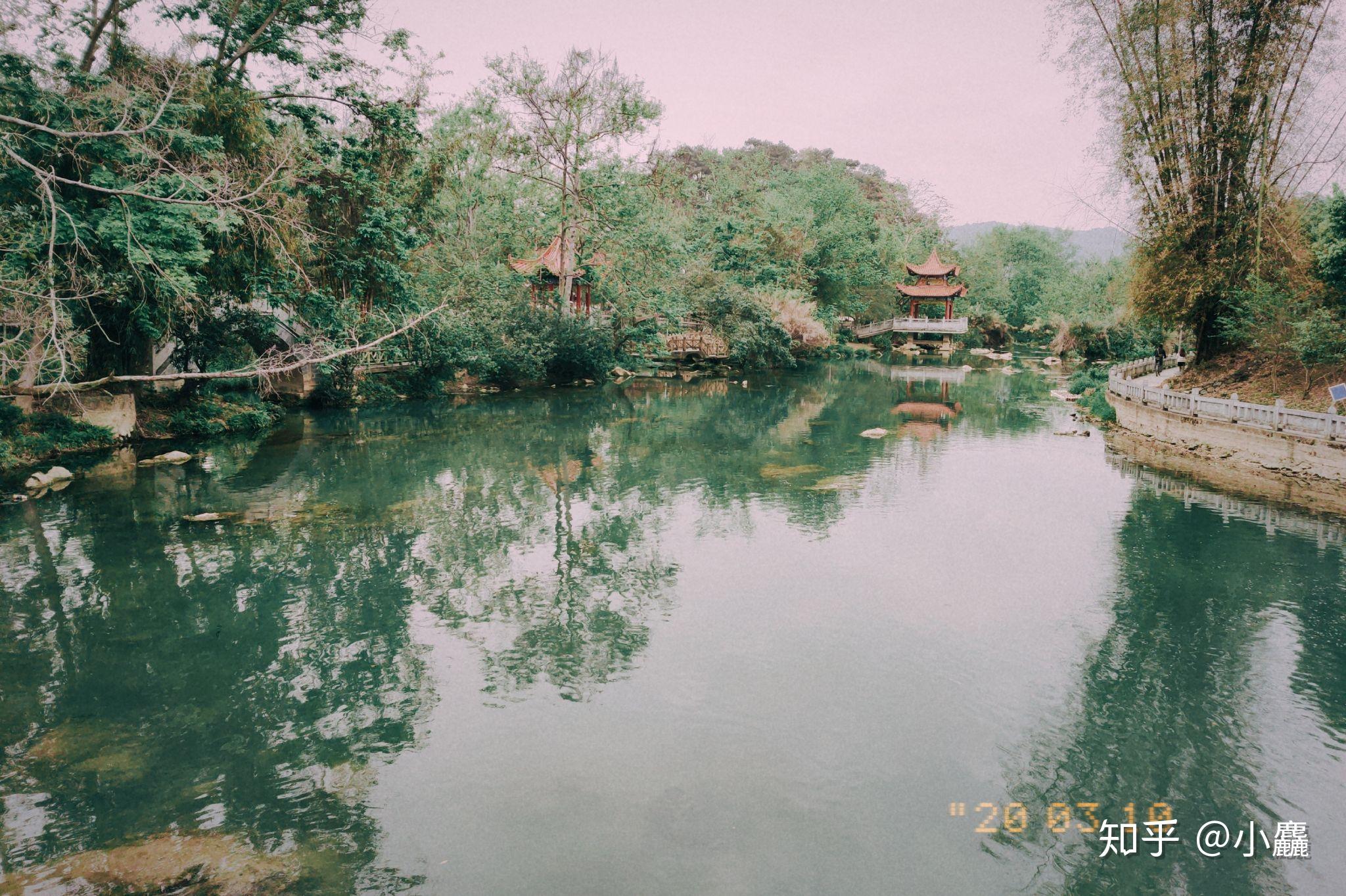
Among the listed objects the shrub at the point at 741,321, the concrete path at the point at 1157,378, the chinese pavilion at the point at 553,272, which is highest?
the chinese pavilion at the point at 553,272

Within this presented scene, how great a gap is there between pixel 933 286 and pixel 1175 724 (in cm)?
4545

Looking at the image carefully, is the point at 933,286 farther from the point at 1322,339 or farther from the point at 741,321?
the point at 1322,339

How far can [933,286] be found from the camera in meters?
48.6

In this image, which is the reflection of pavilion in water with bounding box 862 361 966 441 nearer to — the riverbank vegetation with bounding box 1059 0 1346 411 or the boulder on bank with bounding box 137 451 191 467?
the riverbank vegetation with bounding box 1059 0 1346 411

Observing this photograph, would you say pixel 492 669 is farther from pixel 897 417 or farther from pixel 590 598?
pixel 897 417

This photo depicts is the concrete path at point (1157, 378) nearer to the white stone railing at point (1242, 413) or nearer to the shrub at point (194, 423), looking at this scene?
the white stone railing at point (1242, 413)

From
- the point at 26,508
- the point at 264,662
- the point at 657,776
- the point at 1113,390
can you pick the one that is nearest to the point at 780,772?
the point at 657,776

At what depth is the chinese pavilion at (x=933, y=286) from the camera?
48188 mm

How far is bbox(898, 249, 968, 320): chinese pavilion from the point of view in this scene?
4819cm

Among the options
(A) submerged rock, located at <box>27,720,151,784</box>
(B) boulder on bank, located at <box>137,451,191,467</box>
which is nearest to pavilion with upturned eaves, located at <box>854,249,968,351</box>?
(B) boulder on bank, located at <box>137,451,191,467</box>

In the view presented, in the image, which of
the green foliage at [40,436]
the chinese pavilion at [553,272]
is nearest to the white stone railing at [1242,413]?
the chinese pavilion at [553,272]

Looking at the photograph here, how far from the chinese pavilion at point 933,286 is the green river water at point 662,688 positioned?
3603 cm

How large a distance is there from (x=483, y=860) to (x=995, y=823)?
346cm

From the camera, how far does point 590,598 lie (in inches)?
372
